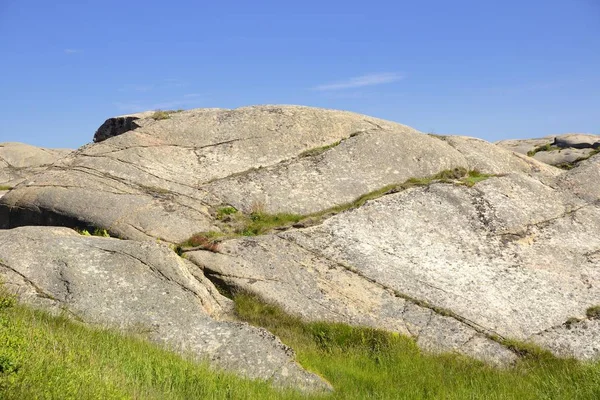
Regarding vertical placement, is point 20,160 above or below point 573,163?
below

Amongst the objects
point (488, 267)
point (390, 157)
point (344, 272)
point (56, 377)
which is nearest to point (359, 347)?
point (344, 272)

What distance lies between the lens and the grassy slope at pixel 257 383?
6770 mm

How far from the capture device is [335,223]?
16469 millimetres

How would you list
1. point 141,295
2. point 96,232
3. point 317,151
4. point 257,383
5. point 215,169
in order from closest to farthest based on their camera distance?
1. point 257,383
2. point 141,295
3. point 96,232
4. point 215,169
5. point 317,151

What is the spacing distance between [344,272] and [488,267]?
389 cm

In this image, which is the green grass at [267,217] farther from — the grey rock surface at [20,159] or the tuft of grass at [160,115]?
the grey rock surface at [20,159]

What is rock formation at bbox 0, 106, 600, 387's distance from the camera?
13.2 meters

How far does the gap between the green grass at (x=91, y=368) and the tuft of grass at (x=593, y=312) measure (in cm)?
836

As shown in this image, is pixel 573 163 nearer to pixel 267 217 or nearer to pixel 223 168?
pixel 267 217

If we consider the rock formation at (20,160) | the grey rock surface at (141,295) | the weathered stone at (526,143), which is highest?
the weathered stone at (526,143)

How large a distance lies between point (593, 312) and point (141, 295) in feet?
34.7

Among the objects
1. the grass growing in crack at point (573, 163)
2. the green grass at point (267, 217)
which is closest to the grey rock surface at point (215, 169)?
the green grass at point (267, 217)

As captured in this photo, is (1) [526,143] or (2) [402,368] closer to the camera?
(2) [402,368]

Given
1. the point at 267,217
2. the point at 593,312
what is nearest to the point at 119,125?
the point at 267,217
